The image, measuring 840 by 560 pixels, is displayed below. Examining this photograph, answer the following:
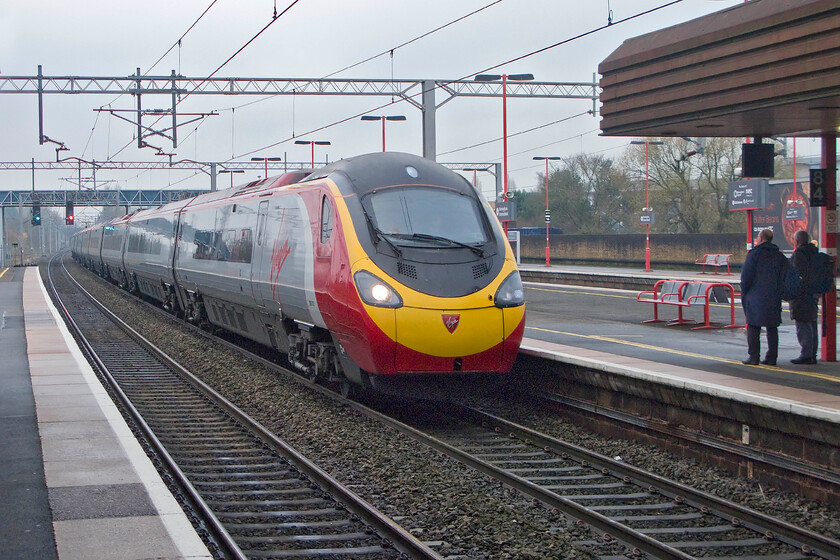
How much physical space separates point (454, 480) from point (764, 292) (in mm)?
5223

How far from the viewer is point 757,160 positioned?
12781mm

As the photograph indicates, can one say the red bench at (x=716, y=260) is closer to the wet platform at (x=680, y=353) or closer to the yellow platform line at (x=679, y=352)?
the wet platform at (x=680, y=353)

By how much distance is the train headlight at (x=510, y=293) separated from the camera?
34.0 ft

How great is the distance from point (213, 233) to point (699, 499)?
40.8ft

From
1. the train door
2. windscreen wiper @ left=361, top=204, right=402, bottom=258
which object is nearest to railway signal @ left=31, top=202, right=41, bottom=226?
the train door

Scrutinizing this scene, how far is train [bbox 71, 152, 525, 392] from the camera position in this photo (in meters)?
9.96

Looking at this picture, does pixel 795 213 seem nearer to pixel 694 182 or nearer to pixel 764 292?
pixel 694 182

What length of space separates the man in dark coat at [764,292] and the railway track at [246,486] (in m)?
5.93

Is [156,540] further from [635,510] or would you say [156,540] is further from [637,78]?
[637,78]

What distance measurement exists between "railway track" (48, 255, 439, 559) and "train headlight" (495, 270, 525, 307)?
289cm

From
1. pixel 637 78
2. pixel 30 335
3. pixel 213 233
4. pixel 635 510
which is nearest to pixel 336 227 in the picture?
pixel 637 78

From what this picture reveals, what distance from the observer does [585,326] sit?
1722 cm

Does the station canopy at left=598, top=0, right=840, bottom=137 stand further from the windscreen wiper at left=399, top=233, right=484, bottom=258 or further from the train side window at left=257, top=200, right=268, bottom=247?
the train side window at left=257, top=200, right=268, bottom=247

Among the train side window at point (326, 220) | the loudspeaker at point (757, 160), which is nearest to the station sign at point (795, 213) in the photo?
the loudspeaker at point (757, 160)
